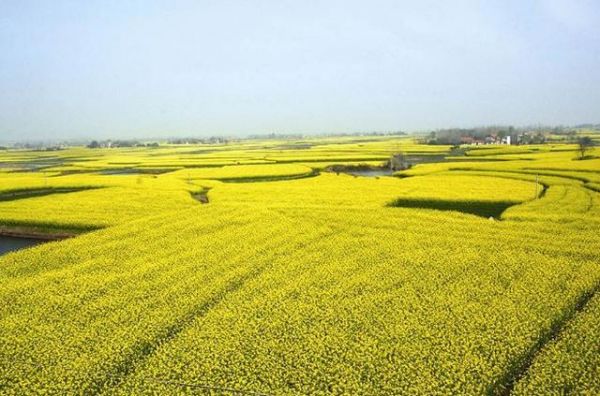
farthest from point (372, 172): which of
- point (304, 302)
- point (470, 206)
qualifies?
point (304, 302)

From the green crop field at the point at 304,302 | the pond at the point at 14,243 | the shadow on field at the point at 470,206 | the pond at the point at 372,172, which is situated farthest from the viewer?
the pond at the point at 372,172

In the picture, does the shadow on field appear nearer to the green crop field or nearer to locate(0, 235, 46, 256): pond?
the green crop field

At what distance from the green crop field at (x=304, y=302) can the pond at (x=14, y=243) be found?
2.37 ft

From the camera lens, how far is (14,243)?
2802 centimetres

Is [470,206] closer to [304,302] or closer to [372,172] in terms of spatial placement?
[304,302]

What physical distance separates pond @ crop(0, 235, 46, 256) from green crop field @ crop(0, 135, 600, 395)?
28.5 inches

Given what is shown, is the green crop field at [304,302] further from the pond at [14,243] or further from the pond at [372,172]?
the pond at [372,172]

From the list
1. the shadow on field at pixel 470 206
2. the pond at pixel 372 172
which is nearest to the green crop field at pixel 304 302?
the shadow on field at pixel 470 206

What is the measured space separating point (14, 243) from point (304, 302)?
2120 cm

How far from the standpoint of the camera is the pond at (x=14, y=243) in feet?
88.8

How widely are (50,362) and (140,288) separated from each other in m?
5.04

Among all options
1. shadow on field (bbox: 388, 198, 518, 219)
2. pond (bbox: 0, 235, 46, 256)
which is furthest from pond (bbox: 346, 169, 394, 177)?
pond (bbox: 0, 235, 46, 256)

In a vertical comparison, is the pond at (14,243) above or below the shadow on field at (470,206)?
below

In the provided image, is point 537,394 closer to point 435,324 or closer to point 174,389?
point 435,324
